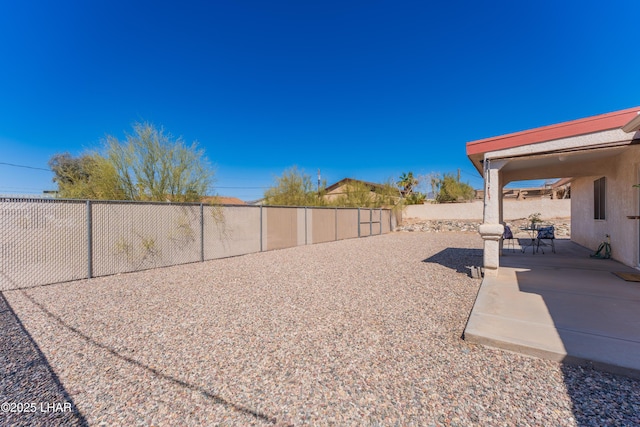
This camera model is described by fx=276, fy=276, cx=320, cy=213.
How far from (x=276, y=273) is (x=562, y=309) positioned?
16.0 feet

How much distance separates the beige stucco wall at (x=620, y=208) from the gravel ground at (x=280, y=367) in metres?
4.30

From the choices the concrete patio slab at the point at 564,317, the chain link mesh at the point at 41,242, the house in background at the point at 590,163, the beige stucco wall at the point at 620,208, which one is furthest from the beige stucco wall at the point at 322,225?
the beige stucco wall at the point at 620,208

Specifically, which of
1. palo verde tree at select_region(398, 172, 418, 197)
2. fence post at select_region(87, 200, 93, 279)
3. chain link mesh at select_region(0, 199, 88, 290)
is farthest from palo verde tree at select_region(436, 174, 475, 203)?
chain link mesh at select_region(0, 199, 88, 290)

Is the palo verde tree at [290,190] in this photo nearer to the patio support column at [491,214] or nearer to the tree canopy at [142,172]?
the tree canopy at [142,172]

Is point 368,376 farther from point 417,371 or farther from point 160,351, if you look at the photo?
point 160,351

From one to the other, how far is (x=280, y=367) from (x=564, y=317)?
3.18m

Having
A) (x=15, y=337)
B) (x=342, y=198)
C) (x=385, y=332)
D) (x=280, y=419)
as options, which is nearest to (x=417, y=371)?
(x=385, y=332)

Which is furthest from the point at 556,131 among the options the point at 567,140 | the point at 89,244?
the point at 89,244

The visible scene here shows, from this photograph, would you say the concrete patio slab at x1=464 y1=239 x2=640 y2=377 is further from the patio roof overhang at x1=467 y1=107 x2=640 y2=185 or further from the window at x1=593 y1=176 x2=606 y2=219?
the window at x1=593 y1=176 x2=606 y2=219

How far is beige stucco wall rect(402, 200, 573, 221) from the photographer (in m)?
17.3

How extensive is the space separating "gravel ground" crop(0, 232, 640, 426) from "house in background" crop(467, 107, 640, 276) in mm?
2145

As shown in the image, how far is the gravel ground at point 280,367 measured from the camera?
5.90ft

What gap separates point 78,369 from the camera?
2.32 meters

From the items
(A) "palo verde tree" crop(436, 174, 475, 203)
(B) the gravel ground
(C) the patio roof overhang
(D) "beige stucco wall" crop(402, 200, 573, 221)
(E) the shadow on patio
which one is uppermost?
(A) "palo verde tree" crop(436, 174, 475, 203)
